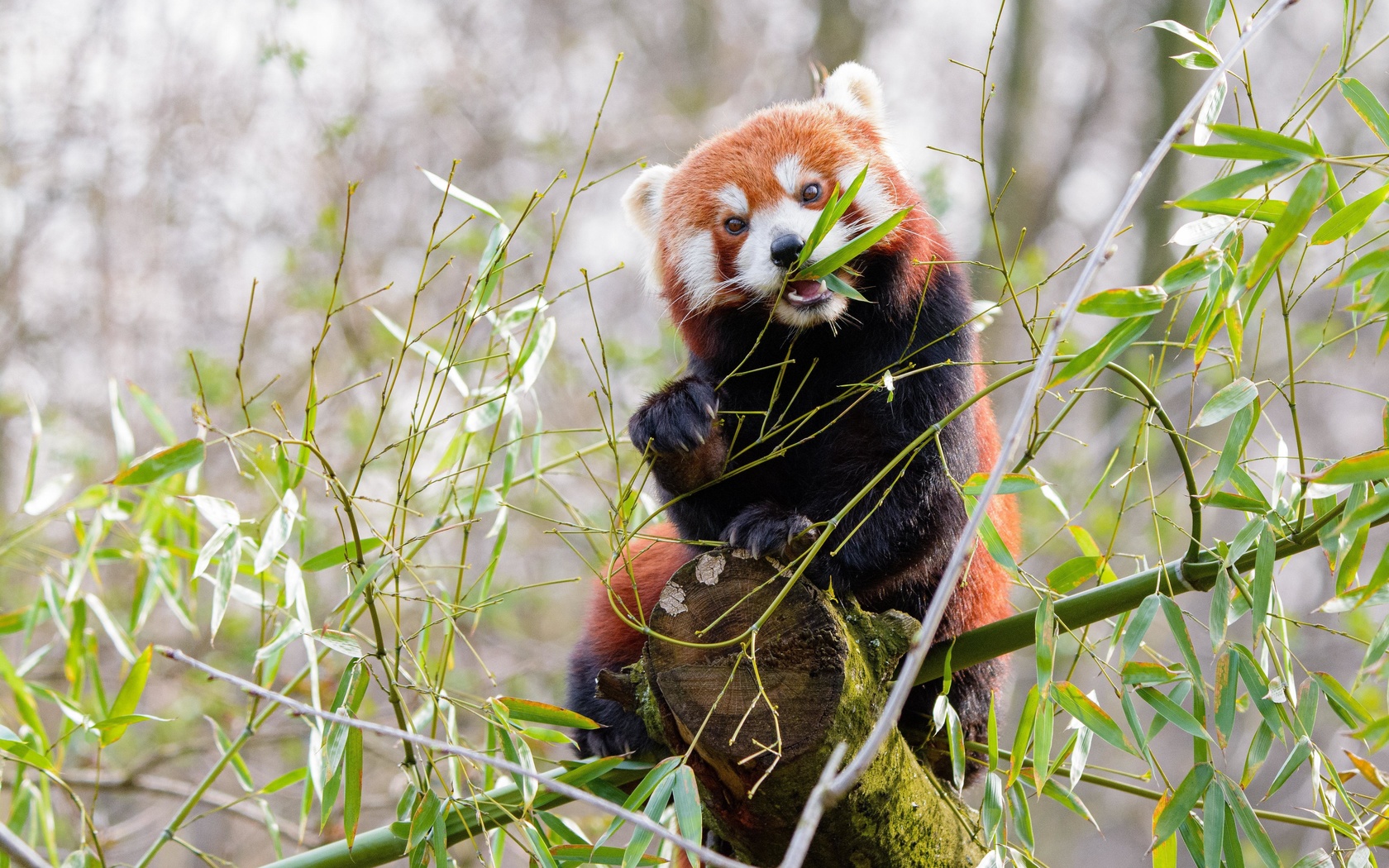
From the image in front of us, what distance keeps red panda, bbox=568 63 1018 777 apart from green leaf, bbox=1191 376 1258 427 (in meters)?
0.59

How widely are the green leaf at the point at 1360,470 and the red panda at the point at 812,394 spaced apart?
721 mm

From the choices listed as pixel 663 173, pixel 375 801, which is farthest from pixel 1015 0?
pixel 375 801

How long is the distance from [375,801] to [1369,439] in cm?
962

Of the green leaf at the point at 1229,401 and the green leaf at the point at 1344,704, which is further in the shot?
the green leaf at the point at 1344,704

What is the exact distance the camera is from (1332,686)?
1.55 metres

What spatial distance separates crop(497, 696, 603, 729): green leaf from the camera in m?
1.76

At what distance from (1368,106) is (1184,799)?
1.00 meters

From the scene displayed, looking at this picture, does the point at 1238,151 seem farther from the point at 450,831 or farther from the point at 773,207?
the point at 450,831

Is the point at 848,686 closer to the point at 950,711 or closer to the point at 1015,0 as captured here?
the point at 950,711

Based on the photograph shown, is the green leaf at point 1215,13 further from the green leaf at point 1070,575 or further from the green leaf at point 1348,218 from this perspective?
the green leaf at point 1070,575

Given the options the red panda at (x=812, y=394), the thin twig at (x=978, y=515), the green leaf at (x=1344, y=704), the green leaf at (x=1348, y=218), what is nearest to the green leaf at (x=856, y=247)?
the red panda at (x=812, y=394)

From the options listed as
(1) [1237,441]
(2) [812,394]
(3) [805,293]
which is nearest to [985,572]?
(2) [812,394]

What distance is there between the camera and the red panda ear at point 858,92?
9.16 feet

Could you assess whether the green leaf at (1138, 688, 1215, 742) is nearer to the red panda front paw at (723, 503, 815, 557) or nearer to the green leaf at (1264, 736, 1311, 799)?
the green leaf at (1264, 736, 1311, 799)
